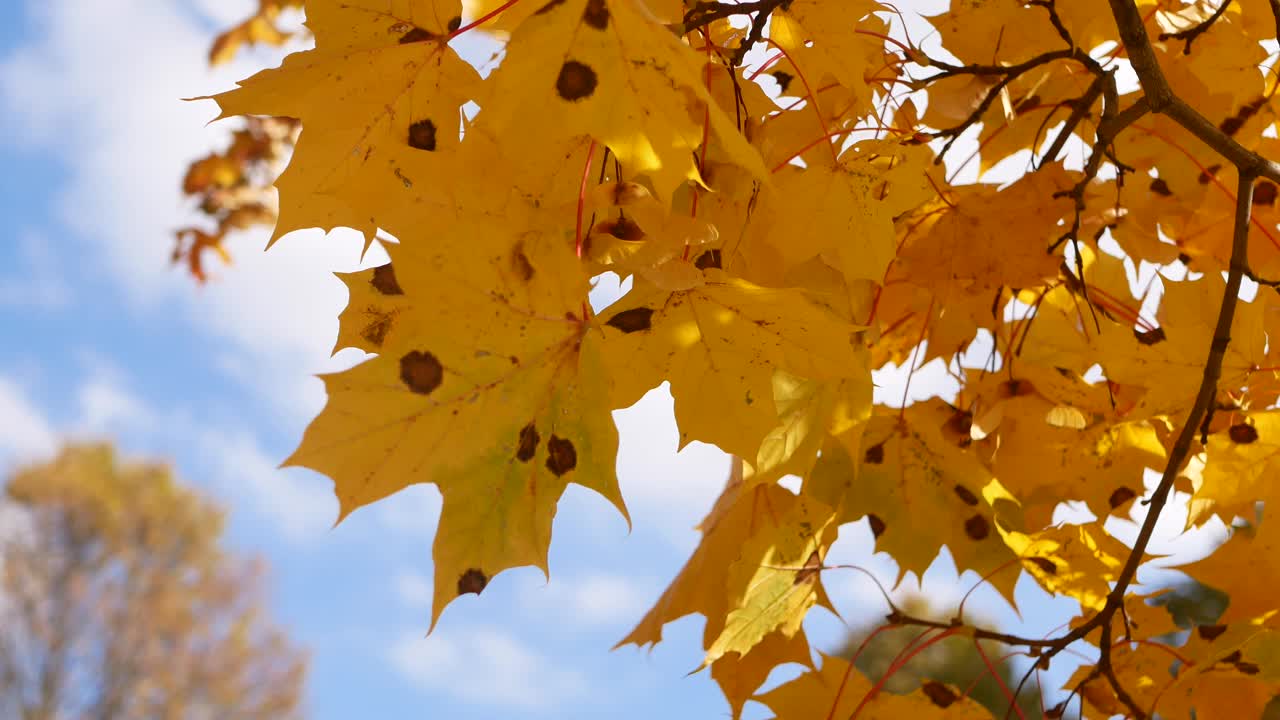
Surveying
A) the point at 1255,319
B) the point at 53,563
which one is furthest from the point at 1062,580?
the point at 53,563

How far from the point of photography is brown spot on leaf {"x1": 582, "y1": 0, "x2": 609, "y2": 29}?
640 millimetres

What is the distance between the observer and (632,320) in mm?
777

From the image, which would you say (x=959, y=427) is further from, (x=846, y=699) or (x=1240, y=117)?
(x=1240, y=117)

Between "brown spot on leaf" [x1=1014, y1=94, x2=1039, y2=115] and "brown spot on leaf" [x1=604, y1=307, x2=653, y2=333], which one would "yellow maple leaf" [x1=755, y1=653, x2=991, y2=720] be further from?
"brown spot on leaf" [x1=1014, y1=94, x2=1039, y2=115]

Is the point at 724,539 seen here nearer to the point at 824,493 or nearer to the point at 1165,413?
the point at 824,493

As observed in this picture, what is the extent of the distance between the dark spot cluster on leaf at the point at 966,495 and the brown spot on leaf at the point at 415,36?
0.77 metres

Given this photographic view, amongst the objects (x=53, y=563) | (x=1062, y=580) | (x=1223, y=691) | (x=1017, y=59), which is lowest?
(x=1223, y=691)

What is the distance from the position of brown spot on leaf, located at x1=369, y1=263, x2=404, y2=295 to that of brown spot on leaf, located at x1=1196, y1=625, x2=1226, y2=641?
3.05 feet

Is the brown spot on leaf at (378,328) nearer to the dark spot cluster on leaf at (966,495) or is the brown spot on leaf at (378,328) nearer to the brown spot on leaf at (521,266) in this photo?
the brown spot on leaf at (521,266)

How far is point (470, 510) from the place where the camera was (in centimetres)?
74

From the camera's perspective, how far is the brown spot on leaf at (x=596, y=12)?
64 cm

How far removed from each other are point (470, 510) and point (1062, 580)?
0.70m

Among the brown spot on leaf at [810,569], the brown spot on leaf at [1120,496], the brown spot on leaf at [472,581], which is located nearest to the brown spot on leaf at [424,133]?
the brown spot on leaf at [472,581]

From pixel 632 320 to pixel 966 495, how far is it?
1.94 ft
